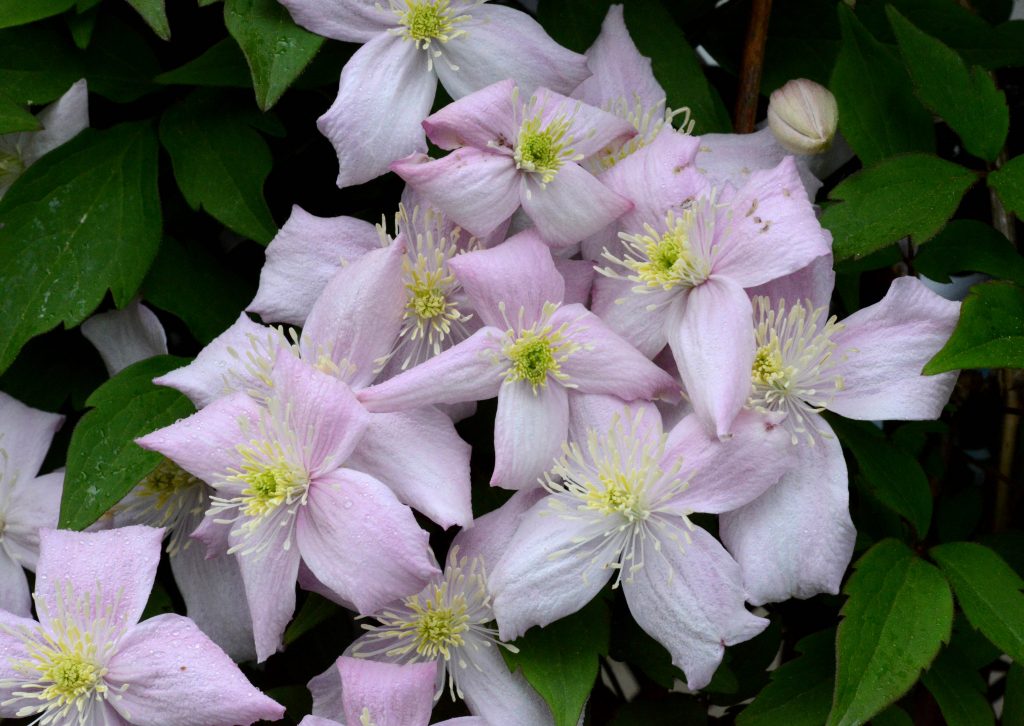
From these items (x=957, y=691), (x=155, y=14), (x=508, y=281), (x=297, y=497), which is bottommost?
(x=957, y=691)

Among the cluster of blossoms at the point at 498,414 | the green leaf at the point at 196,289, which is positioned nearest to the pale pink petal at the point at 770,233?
the cluster of blossoms at the point at 498,414

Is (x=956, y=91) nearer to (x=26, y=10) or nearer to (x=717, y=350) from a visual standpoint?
(x=717, y=350)

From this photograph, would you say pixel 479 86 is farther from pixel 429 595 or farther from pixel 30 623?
pixel 30 623

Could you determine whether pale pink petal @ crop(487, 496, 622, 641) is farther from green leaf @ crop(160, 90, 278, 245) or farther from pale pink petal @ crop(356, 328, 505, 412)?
green leaf @ crop(160, 90, 278, 245)

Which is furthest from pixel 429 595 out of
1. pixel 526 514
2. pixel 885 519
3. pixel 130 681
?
pixel 885 519

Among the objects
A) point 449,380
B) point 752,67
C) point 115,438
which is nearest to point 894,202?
point 752,67

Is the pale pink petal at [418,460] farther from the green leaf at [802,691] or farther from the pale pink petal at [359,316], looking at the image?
the green leaf at [802,691]

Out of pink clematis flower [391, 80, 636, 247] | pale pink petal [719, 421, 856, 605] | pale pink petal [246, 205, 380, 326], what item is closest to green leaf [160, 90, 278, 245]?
pale pink petal [246, 205, 380, 326]
